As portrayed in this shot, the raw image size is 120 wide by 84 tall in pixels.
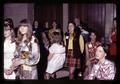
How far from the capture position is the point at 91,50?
281cm

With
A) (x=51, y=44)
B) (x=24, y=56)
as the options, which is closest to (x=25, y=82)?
(x=24, y=56)

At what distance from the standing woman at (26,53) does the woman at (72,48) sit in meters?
0.31

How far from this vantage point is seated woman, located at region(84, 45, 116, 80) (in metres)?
2.81

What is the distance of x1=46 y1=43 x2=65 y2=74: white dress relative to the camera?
9.19 ft

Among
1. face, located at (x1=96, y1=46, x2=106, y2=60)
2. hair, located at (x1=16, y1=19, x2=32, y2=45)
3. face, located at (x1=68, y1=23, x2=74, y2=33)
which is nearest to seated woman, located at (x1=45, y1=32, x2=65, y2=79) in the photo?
face, located at (x1=68, y1=23, x2=74, y2=33)

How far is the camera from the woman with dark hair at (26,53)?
110 inches

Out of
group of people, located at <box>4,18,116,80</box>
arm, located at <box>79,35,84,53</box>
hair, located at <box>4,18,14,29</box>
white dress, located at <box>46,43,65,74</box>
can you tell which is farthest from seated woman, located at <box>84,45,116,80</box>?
hair, located at <box>4,18,14,29</box>

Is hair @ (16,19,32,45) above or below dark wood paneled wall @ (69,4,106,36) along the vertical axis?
below

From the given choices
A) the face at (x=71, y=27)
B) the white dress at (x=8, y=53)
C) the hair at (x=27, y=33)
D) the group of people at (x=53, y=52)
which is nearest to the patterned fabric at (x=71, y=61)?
the group of people at (x=53, y=52)

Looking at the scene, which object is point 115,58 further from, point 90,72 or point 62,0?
point 62,0

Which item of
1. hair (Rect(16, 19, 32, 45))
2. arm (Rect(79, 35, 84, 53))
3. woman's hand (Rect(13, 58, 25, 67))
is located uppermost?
hair (Rect(16, 19, 32, 45))

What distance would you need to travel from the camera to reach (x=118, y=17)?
2.80m

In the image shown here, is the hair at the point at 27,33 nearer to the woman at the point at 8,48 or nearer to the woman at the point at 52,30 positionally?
the woman at the point at 8,48

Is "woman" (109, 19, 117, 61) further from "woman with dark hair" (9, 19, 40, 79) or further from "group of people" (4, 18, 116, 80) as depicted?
"woman with dark hair" (9, 19, 40, 79)
